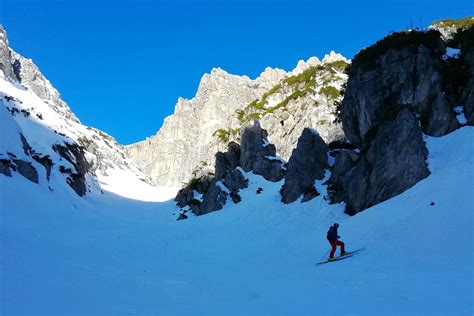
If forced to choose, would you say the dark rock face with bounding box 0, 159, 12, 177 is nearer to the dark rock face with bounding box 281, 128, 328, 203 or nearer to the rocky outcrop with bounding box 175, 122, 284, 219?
the rocky outcrop with bounding box 175, 122, 284, 219

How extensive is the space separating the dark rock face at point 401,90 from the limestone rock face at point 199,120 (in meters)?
130

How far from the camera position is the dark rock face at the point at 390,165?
25323mm

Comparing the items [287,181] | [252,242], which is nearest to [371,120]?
[287,181]

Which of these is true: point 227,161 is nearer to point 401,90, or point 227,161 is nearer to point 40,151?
point 40,151

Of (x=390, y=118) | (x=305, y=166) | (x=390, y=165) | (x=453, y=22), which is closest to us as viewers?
(x=390, y=165)

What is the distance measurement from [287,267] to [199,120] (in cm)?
16944

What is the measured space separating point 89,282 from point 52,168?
167 ft

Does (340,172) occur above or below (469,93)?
below

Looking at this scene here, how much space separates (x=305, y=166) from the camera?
3944cm

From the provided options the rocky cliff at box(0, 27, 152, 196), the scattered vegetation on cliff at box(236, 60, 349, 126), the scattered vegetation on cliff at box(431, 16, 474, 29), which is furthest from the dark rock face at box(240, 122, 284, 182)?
the scattered vegetation on cliff at box(431, 16, 474, 29)

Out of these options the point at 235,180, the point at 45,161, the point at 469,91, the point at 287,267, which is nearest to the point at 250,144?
the point at 235,180

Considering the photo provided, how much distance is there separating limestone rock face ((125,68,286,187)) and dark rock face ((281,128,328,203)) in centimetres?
12586

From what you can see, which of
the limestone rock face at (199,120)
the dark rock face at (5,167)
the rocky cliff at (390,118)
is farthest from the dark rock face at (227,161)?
the limestone rock face at (199,120)

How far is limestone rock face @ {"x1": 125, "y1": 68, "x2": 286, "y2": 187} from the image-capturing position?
171 meters
